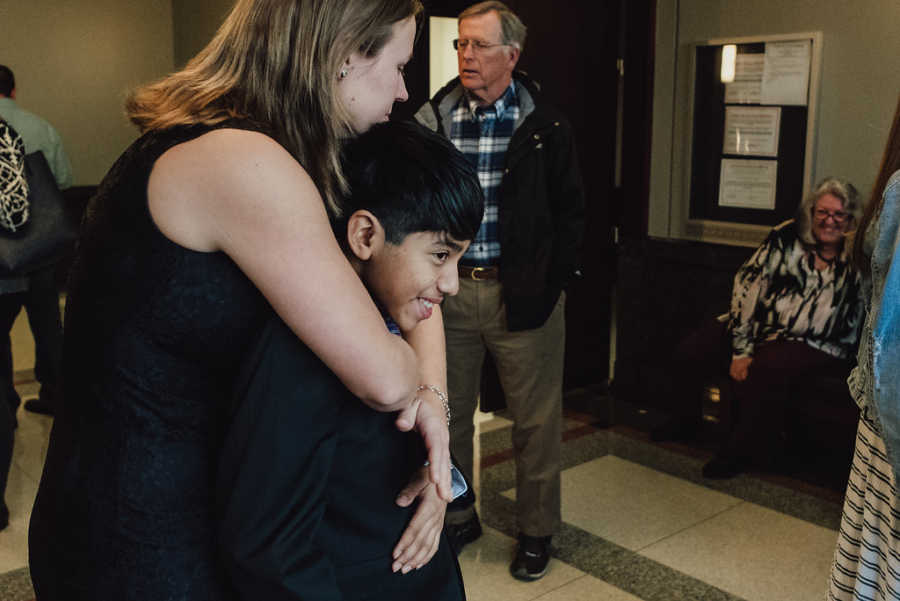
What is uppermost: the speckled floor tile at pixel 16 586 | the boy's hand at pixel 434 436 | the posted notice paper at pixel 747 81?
the posted notice paper at pixel 747 81

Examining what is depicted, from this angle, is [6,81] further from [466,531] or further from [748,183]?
[748,183]

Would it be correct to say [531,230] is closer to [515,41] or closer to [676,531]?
[515,41]

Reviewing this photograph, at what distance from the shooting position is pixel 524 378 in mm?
3057

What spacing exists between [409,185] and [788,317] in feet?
10.3

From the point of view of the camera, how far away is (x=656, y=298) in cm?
466

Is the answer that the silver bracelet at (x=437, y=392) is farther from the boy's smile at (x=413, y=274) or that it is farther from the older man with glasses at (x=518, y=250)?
the older man with glasses at (x=518, y=250)

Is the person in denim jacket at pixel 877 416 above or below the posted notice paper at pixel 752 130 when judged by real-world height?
below

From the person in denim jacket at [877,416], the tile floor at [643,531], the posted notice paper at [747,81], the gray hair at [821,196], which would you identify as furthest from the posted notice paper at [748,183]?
the person in denim jacket at [877,416]

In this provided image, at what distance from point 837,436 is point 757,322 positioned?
55 cm

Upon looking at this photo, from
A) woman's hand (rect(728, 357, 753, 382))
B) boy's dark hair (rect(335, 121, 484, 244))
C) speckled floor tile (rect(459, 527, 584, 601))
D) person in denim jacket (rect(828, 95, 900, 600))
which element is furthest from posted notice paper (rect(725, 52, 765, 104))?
boy's dark hair (rect(335, 121, 484, 244))

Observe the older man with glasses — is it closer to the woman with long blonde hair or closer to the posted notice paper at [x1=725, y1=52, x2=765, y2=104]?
the posted notice paper at [x1=725, y1=52, x2=765, y2=104]

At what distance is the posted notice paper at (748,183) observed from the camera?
4.26m

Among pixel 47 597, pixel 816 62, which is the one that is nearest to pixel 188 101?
pixel 47 597

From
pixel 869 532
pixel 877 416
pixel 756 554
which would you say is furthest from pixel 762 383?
pixel 877 416
